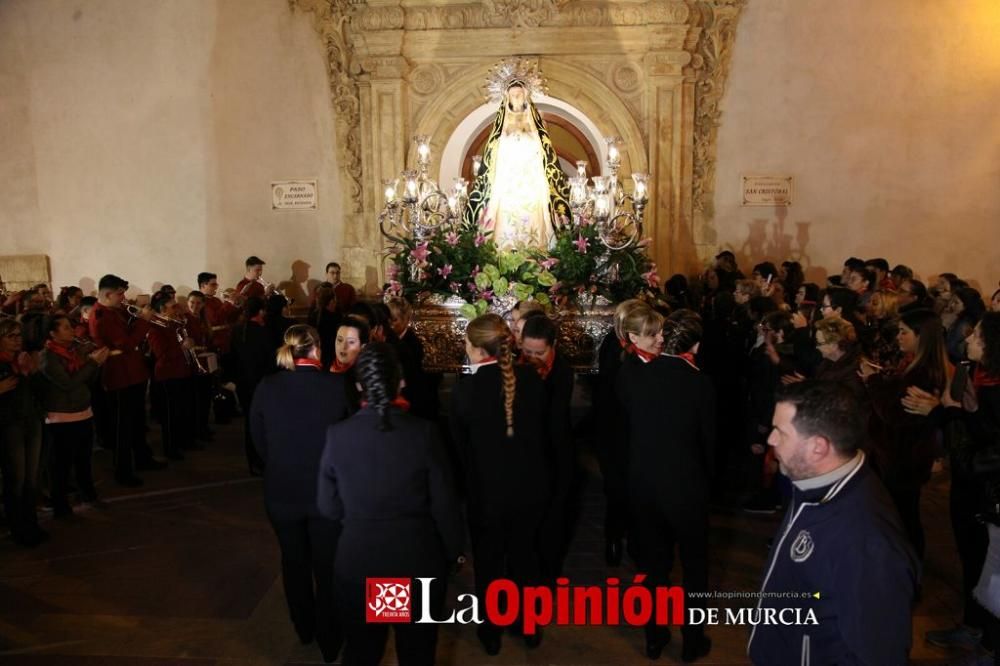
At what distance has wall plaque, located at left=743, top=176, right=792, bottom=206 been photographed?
387 inches

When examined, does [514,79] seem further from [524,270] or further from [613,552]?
[613,552]

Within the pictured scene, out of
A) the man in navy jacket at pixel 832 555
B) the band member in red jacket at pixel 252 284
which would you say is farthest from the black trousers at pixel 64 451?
the man in navy jacket at pixel 832 555

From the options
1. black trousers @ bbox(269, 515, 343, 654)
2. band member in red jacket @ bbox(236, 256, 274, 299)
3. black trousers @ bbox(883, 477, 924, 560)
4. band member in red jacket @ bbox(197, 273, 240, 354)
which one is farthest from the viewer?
band member in red jacket @ bbox(236, 256, 274, 299)

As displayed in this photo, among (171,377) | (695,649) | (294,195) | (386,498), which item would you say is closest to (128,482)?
(171,377)

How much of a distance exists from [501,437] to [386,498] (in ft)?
2.85

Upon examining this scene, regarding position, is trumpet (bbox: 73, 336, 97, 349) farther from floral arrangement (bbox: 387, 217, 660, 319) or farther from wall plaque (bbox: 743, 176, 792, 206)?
wall plaque (bbox: 743, 176, 792, 206)

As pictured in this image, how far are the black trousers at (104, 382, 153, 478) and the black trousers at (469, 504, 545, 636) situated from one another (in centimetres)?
395

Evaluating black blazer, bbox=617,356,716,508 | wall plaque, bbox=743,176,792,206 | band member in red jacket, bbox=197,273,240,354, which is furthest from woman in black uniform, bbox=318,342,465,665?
wall plaque, bbox=743,176,792,206

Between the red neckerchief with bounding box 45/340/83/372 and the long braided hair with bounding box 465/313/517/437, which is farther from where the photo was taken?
the red neckerchief with bounding box 45/340/83/372

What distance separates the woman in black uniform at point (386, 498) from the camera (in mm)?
2641

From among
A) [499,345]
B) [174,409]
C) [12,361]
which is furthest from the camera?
[174,409]

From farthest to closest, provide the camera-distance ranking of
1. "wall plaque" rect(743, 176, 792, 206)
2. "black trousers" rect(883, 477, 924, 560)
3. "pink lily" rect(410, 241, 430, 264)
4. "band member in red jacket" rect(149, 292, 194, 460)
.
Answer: "wall plaque" rect(743, 176, 792, 206), "band member in red jacket" rect(149, 292, 194, 460), "pink lily" rect(410, 241, 430, 264), "black trousers" rect(883, 477, 924, 560)

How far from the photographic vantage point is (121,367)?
6.34 meters

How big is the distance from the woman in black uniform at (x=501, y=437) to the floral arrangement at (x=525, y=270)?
233cm
